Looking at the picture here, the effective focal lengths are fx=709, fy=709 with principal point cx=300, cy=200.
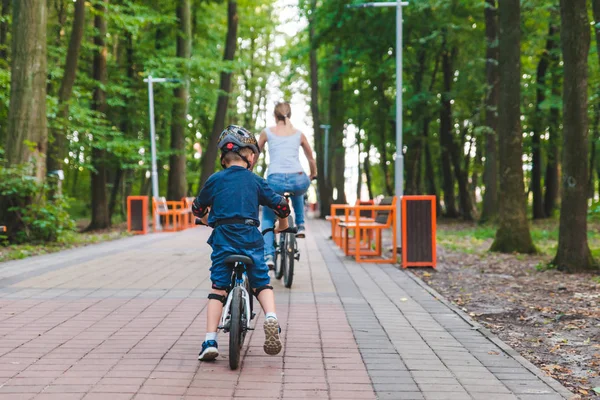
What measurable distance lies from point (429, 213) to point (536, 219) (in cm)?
1805

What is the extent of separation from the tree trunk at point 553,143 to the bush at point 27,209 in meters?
16.2

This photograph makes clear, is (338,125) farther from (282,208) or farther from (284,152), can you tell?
(282,208)

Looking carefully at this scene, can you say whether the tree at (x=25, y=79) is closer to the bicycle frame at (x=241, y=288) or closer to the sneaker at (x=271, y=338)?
the bicycle frame at (x=241, y=288)

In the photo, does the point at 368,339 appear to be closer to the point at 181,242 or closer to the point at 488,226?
the point at 181,242

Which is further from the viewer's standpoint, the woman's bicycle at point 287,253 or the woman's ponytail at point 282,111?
the woman's bicycle at point 287,253

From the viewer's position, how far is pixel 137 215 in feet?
71.3

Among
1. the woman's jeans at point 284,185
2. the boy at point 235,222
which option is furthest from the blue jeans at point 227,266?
the woman's jeans at point 284,185

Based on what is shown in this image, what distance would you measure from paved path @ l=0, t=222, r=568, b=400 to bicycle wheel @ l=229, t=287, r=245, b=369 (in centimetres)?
10

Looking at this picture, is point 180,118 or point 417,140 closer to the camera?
point 180,118

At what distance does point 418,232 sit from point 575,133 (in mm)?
2736

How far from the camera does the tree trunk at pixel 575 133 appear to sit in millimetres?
9984

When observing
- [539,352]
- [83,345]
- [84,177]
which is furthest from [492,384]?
[84,177]

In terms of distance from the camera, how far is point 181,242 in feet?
55.5

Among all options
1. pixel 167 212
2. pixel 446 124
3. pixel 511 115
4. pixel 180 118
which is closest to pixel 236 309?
pixel 511 115
